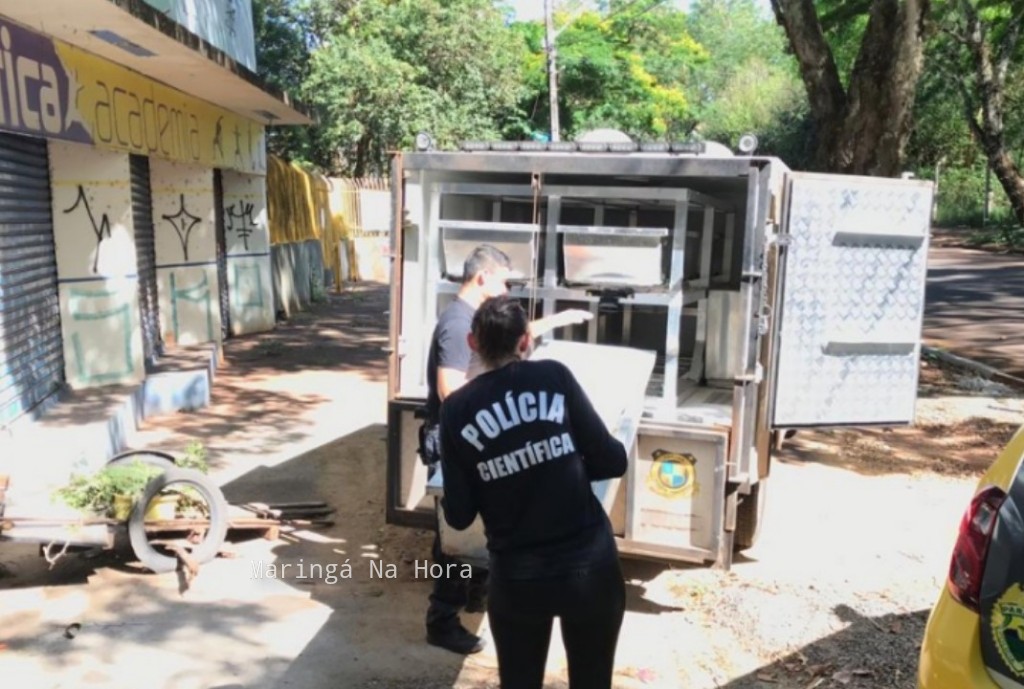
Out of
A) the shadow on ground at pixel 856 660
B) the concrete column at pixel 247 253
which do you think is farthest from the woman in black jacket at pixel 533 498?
the concrete column at pixel 247 253

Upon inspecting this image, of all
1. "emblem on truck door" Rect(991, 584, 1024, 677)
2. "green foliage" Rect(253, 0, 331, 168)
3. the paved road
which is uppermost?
"green foliage" Rect(253, 0, 331, 168)

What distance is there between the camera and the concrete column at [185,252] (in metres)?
11.3

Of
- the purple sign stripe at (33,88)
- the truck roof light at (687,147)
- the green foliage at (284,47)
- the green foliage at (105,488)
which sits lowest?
the green foliage at (105,488)

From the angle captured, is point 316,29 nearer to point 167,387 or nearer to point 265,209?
point 265,209

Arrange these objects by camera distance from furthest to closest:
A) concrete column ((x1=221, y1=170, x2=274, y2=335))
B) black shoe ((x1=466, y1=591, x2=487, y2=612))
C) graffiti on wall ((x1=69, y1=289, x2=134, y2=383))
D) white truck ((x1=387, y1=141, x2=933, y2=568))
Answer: concrete column ((x1=221, y1=170, x2=274, y2=335))
graffiti on wall ((x1=69, y1=289, x2=134, y2=383))
black shoe ((x1=466, y1=591, x2=487, y2=612))
white truck ((x1=387, y1=141, x2=933, y2=568))

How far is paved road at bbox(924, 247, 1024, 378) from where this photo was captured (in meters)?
13.1

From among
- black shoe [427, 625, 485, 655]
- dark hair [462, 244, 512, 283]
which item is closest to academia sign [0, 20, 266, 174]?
dark hair [462, 244, 512, 283]

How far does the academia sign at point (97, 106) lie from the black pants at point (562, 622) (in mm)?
5307

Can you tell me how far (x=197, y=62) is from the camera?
8859mm

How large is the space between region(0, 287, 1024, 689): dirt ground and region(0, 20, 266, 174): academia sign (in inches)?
104

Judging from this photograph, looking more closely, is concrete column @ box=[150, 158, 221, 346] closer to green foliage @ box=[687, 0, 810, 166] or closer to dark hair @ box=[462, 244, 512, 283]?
dark hair @ box=[462, 244, 512, 283]

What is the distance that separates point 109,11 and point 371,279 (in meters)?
17.7

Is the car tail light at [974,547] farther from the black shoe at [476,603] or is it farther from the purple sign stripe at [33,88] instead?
the purple sign stripe at [33,88]

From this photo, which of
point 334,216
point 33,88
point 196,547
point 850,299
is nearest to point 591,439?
point 850,299
